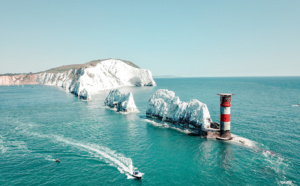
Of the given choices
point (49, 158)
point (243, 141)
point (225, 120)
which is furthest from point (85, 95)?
point (243, 141)

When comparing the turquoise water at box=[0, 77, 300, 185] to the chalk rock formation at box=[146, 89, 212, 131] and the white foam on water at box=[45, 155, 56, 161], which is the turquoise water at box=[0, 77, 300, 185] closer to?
the white foam on water at box=[45, 155, 56, 161]

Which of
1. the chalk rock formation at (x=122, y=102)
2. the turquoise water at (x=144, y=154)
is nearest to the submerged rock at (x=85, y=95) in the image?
the chalk rock formation at (x=122, y=102)

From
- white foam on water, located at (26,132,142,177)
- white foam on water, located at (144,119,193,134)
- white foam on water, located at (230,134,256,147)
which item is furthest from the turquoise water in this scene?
white foam on water, located at (230,134,256,147)

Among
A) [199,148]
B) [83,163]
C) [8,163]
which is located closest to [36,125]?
[8,163]

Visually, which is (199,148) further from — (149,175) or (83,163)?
(83,163)

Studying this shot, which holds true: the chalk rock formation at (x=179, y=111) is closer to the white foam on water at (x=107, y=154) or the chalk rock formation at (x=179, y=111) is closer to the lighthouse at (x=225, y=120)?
the lighthouse at (x=225, y=120)

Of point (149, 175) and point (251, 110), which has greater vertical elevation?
point (251, 110)
